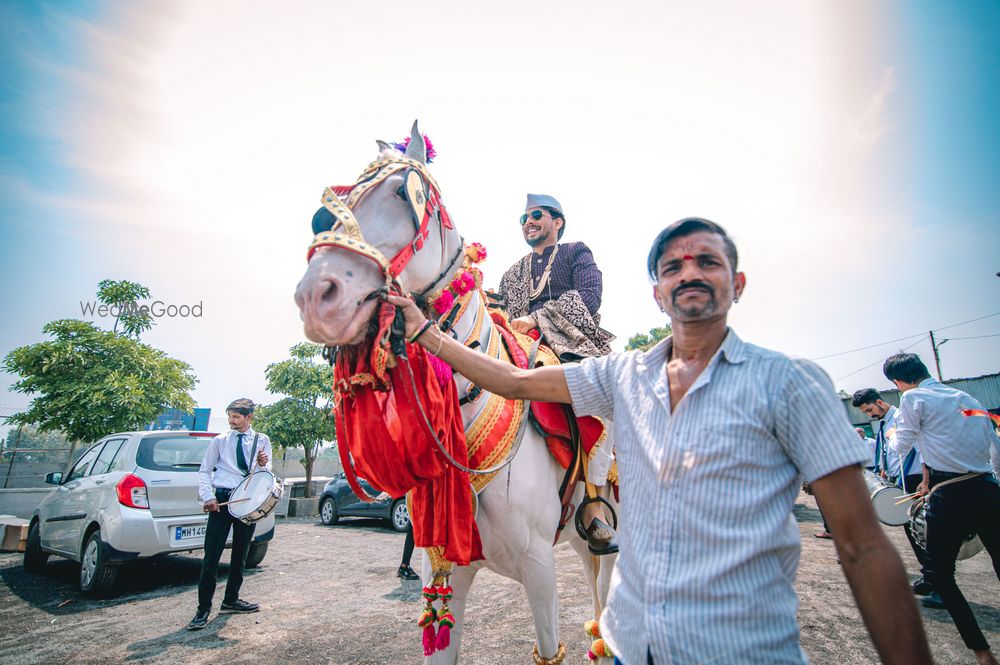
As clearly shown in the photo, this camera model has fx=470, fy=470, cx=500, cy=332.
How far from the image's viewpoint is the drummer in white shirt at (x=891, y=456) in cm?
552

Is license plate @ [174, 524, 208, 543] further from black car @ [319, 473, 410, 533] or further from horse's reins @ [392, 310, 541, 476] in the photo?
black car @ [319, 473, 410, 533]

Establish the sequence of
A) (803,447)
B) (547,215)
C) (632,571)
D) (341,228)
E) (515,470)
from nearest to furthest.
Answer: (803,447) → (632,571) → (341,228) → (515,470) → (547,215)

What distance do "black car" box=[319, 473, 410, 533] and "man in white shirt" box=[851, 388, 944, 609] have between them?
9.46m

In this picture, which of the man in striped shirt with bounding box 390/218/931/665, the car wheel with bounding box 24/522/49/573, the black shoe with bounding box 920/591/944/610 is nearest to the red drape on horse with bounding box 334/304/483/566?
the man in striped shirt with bounding box 390/218/931/665

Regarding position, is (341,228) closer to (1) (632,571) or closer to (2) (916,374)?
(1) (632,571)

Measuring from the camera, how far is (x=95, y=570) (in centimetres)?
574

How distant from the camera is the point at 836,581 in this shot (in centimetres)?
577

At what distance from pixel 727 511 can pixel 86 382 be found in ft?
53.1

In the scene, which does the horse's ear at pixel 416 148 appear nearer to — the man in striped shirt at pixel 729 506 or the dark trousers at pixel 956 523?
the man in striped shirt at pixel 729 506

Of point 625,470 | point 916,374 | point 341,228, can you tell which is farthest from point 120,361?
point 916,374

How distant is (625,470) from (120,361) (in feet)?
52.6

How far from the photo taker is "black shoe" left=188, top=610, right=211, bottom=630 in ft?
15.1

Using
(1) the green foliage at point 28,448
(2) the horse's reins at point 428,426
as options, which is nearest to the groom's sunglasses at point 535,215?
(2) the horse's reins at point 428,426

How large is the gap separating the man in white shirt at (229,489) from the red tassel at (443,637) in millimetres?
3937
